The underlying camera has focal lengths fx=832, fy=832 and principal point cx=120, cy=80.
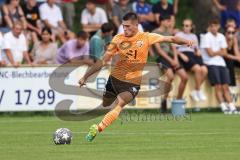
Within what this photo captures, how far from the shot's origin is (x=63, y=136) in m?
14.0

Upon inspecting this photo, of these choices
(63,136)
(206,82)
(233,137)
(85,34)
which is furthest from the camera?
(206,82)

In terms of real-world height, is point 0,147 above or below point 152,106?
above

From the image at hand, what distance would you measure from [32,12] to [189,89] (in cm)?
507

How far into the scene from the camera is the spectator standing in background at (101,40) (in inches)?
873

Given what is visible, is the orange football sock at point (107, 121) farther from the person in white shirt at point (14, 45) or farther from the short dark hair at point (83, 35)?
the short dark hair at point (83, 35)

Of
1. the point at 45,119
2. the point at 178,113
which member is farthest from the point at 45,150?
the point at 178,113

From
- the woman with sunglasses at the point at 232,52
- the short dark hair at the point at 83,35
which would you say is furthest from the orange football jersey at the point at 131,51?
the woman with sunglasses at the point at 232,52

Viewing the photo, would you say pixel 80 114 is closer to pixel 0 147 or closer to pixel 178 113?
pixel 178 113

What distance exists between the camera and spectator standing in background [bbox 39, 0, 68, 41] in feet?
79.4

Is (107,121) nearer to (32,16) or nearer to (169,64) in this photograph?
(169,64)

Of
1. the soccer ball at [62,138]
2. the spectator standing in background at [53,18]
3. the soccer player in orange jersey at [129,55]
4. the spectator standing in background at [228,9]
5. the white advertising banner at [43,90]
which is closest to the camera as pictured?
the soccer ball at [62,138]

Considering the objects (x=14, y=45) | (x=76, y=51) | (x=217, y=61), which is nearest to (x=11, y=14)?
(x=14, y=45)

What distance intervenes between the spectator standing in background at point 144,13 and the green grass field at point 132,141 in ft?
15.7

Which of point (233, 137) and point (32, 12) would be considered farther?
point (32, 12)
